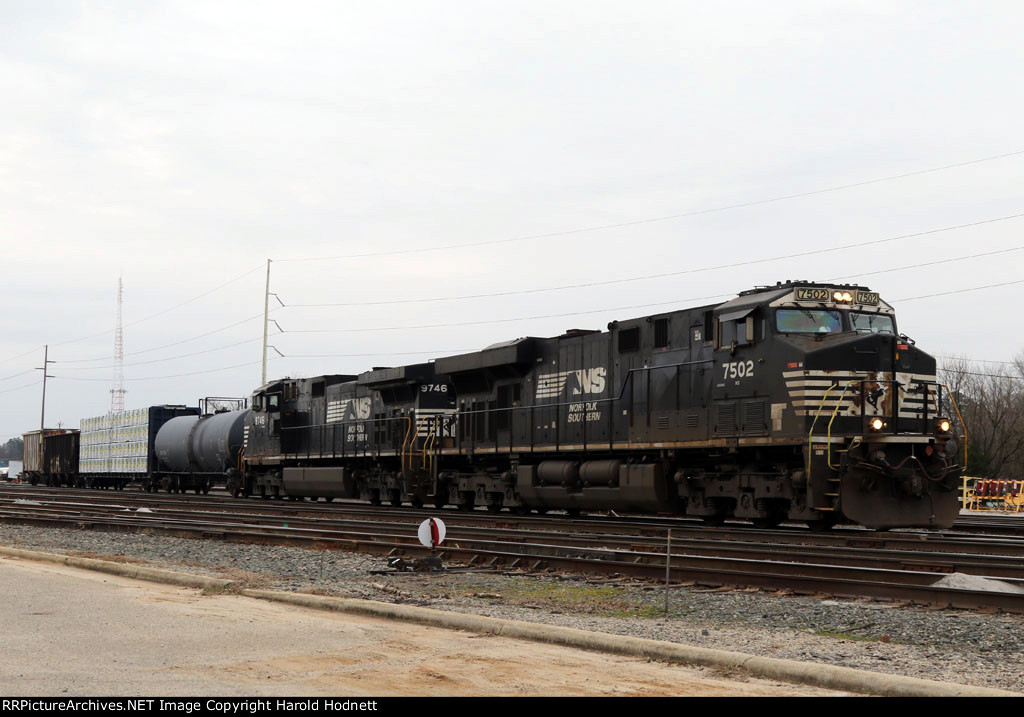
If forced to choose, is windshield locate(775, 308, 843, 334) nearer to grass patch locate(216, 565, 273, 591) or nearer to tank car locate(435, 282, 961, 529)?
tank car locate(435, 282, 961, 529)

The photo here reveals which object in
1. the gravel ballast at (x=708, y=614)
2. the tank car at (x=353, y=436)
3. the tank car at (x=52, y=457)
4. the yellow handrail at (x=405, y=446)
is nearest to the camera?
the gravel ballast at (x=708, y=614)

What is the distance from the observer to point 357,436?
3169 centimetres

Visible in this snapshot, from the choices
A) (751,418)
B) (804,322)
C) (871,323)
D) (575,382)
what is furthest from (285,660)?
(575,382)

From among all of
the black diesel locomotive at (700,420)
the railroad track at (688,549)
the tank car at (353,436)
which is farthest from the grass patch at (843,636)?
the tank car at (353,436)

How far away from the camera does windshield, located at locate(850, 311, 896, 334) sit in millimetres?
18281

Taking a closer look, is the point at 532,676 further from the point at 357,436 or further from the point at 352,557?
the point at 357,436

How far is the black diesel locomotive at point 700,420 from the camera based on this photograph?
17.2m

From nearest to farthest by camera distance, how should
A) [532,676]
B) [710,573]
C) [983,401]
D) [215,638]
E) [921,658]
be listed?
[532,676]
[921,658]
[215,638]
[710,573]
[983,401]

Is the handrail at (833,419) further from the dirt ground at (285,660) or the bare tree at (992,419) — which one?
the bare tree at (992,419)

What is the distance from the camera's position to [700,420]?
19.8 m

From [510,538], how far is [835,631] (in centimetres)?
857

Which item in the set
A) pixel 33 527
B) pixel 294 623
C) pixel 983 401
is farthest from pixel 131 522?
pixel 983 401

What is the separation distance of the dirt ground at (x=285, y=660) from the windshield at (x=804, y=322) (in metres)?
10.6

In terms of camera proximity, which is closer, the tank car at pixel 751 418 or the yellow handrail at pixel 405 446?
the tank car at pixel 751 418
